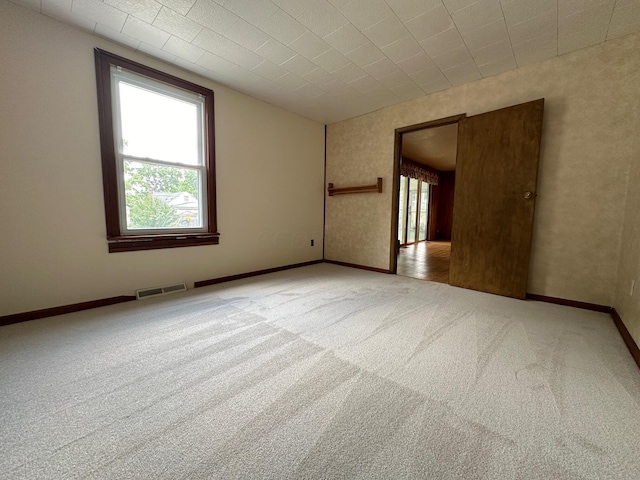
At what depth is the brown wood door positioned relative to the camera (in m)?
2.57

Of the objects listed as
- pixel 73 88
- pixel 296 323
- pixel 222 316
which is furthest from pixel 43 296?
pixel 296 323

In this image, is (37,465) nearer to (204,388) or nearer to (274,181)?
(204,388)

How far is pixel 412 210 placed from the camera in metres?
7.79

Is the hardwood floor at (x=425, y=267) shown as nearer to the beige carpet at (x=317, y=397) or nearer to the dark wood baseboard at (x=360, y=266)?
the dark wood baseboard at (x=360, y=266)

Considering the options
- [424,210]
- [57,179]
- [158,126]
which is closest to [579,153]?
[158,126]

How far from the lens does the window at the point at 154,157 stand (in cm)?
239

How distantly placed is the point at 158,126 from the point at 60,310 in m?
1.98

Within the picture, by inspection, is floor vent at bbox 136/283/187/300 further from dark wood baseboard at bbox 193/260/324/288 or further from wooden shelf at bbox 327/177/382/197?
wooden shelf at bbox 327/177/382/197

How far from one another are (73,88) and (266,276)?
2702mm

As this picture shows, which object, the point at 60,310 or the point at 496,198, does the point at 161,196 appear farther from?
the point at 496,198

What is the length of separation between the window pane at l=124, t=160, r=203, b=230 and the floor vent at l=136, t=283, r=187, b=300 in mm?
659

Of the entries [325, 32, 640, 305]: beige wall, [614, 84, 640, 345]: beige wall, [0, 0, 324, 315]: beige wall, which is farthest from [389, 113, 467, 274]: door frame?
[0, 0, 324, 315]: beige wall

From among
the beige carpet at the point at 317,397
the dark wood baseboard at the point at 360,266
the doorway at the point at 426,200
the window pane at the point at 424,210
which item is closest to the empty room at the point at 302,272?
the beige carpet at the point at 317,397

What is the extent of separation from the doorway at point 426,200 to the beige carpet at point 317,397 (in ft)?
6.29
